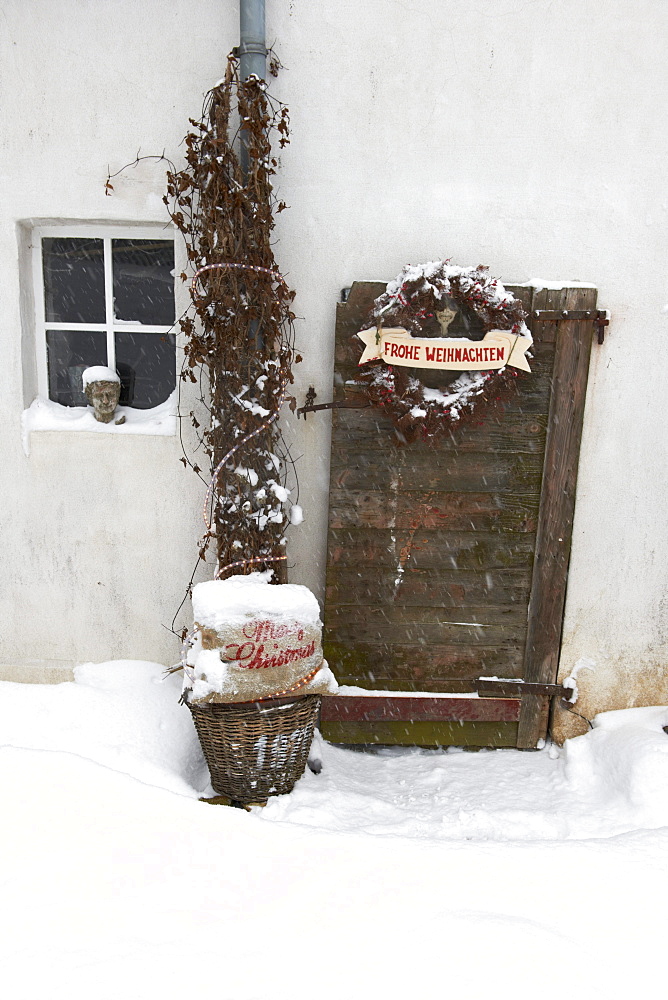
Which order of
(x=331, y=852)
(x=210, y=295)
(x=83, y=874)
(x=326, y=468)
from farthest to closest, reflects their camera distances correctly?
(x=326, y=468) < (x=210, y=295) < (x=331, y=852) < (x=83, y=874)

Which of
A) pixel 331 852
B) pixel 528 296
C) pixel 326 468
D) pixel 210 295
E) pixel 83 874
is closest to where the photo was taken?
pixel 83 874

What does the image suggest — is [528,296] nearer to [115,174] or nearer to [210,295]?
[210,295]

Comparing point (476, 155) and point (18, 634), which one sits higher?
point (476, 155)

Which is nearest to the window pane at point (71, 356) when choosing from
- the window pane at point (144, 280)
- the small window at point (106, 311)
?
the small window at point (106, 311)

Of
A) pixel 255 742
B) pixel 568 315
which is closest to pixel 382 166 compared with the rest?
pixel 568 315

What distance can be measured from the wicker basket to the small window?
5.51ft

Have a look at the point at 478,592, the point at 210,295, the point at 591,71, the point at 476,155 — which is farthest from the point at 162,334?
the point at 591,71

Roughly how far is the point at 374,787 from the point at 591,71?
11.6 feet

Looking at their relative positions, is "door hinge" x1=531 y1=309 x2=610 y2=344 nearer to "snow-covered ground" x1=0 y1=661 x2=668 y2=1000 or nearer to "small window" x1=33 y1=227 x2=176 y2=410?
"small window" x1=33 y1=227 x2=176 y2=410

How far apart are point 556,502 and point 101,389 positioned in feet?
7.77

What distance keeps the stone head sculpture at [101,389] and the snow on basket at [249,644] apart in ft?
3.67

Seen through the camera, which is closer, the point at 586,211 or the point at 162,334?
the point at 586,211

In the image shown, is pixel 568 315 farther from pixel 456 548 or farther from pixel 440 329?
pixel 456 548

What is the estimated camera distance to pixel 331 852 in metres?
2.16
